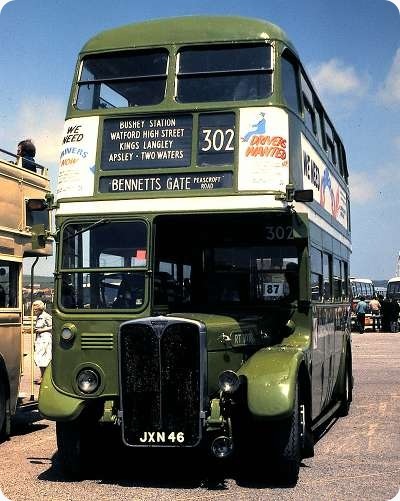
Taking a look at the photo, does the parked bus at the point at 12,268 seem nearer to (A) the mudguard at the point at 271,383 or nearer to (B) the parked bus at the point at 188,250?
(B) the parked bus at the point at 188,250

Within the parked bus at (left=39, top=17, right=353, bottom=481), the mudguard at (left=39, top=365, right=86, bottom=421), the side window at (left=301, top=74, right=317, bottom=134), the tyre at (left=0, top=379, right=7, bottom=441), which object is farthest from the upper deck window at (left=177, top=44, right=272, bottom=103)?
the tyre at (left=0, top=379, right=7, bottom=441)

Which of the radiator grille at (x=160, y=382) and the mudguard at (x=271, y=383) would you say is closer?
the mudguard at (x=271, y=383)

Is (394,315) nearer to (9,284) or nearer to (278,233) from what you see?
(9,284)

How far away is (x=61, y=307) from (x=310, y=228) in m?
2.99

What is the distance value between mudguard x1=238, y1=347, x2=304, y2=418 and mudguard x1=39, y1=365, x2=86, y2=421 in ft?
5.03

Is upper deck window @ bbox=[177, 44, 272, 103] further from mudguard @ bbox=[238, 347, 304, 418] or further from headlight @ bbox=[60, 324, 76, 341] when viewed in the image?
mudguard @ bbox=[238, 347, 304, 418]

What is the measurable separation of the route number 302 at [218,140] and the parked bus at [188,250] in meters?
0.01

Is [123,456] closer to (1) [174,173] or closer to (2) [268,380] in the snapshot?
(2) [268,380]

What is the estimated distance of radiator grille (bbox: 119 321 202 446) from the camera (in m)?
7.26

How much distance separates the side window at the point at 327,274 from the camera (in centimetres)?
1079

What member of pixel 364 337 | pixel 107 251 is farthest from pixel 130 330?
pixel 364 337

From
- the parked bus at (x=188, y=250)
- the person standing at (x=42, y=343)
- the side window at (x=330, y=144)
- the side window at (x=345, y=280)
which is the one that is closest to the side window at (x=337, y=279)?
the side window at (x=345, y=280)

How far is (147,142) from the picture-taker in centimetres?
832

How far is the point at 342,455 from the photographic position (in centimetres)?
876
